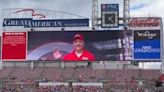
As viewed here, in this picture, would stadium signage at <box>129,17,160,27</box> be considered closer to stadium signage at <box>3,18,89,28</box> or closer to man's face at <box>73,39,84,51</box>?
stadium signage at <box>3,18,89,28</box>

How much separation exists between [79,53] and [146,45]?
8248 millimetres

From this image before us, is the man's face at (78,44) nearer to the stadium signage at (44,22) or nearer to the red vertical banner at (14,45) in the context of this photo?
the stadium signage at (44,22)

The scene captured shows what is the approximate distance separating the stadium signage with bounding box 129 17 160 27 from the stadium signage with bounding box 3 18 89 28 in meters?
5.67

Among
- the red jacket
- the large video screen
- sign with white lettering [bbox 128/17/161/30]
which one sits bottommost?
the red jacket

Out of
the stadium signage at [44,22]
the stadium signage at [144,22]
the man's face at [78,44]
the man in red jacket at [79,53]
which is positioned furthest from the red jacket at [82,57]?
the stadium signage at [144,22]

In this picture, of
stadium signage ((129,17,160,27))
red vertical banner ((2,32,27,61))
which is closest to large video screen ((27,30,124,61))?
red vertical banner ((2,32,27,61))

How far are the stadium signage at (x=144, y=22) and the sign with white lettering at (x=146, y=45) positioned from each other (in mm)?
809

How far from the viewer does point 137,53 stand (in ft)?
240

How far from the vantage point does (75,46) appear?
248 ft

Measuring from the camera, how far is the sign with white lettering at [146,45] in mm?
72562

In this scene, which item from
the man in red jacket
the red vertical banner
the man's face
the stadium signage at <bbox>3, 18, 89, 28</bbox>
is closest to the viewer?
the man in red jacket

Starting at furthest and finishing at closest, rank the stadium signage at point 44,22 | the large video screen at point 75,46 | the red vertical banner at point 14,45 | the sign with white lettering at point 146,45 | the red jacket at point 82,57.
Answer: the red vertical banner at point 14,45
the stadium signage at point 44,22
the red jacket at point 82,57
the large video screen at point 75,46
the sign with white lettering at point 146,45

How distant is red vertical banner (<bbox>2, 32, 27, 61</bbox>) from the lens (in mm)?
75875

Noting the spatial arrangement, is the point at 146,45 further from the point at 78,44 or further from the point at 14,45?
the point at 14,45
